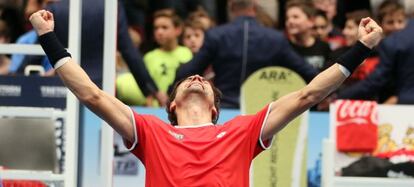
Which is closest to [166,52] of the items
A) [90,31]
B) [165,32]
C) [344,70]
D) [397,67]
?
[165,32]

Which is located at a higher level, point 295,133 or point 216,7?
point 216,7

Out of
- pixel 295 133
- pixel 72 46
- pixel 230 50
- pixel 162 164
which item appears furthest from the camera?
pixel 230 50

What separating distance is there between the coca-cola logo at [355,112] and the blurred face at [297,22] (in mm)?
2373

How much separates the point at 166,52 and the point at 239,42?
4.15ft

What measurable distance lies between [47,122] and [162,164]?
5.16 feet

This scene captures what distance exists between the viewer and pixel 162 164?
643cm

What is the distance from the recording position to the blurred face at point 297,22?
11.0 m

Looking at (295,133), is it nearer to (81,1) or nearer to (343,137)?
(343,137)

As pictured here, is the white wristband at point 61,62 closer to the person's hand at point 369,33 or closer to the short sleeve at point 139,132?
the short sleeve at point 139,132

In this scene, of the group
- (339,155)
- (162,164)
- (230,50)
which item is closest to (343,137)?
(339,155)

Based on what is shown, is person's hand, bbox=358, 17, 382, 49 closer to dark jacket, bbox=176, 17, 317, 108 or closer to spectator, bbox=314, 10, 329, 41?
dark jacket, bbox=176, 17, 317, 108

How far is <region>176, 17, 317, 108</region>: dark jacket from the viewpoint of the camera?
10289 mm

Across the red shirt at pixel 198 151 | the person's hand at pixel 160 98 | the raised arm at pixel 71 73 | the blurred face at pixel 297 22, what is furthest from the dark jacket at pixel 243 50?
the raised arm at pixel 71 73

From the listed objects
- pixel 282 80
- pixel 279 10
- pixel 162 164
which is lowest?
pixel 162 164
